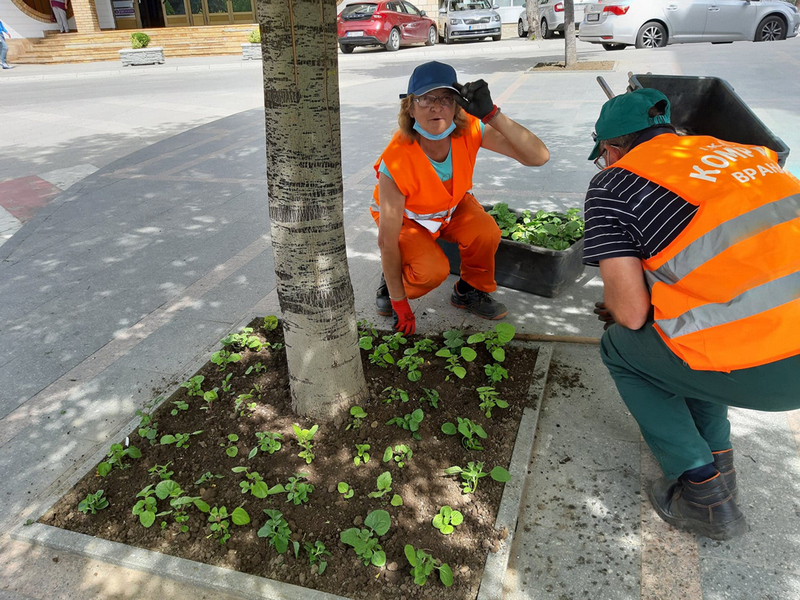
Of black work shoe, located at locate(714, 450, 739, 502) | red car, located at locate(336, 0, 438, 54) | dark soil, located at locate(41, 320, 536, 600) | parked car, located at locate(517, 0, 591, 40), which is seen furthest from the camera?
parked car, located at locate(517, 0, 591, 40)

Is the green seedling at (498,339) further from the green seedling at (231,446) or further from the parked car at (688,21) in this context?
the parked car at (688,21)

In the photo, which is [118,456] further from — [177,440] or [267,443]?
[267,443]

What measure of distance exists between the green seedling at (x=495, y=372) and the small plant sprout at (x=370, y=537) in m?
0.99

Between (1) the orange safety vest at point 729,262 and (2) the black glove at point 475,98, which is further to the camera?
(2) the black glove at point 475,98

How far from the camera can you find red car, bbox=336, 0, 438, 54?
66.7 ft

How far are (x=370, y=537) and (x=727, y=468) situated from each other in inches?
54.6

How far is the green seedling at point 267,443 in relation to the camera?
8.45 feet

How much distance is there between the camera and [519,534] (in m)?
2.26

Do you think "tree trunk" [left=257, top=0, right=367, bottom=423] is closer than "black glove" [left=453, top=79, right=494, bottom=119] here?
Yes

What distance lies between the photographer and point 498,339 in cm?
317

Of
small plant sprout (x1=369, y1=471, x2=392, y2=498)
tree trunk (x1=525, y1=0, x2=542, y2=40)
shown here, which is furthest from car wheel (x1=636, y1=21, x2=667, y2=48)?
small plant sprout (x1=369, y1=471, x2=392, y2=498)

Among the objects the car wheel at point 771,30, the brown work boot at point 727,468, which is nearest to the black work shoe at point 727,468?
the brown work boot at point 727,468

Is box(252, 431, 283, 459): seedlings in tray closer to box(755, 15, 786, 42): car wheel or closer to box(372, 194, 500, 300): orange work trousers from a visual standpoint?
box(372, 194, 500, 300): orange work trousers

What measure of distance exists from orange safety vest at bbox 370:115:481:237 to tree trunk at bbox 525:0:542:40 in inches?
811
